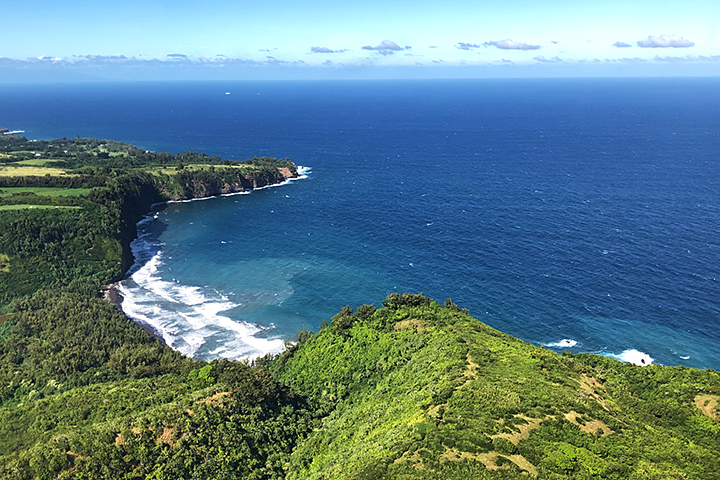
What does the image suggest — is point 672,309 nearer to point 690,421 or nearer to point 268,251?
point 690,421

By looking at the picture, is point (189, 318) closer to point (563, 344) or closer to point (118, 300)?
point (118, 300)

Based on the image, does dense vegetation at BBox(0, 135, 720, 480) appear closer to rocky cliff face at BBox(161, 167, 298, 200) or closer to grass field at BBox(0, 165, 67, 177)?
rocky cliff face at BBox(161, 167, 298, 200)

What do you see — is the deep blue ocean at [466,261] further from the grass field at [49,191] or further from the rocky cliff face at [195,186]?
the grass field at [49,191]

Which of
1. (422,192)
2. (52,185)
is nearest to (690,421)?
(422,192)

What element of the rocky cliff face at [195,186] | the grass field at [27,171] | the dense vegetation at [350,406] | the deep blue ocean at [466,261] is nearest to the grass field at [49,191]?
the rocky cliff face at [195,186]

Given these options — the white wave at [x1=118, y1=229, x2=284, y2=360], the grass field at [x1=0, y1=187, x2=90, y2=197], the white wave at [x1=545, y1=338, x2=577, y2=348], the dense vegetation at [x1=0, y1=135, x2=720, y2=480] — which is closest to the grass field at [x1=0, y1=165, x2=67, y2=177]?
the grass field at [x1=0, y1=187, x2=90, y2=197]

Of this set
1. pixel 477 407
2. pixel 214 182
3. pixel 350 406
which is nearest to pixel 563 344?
pixel 350 406

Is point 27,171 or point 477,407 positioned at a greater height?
point 27,171
